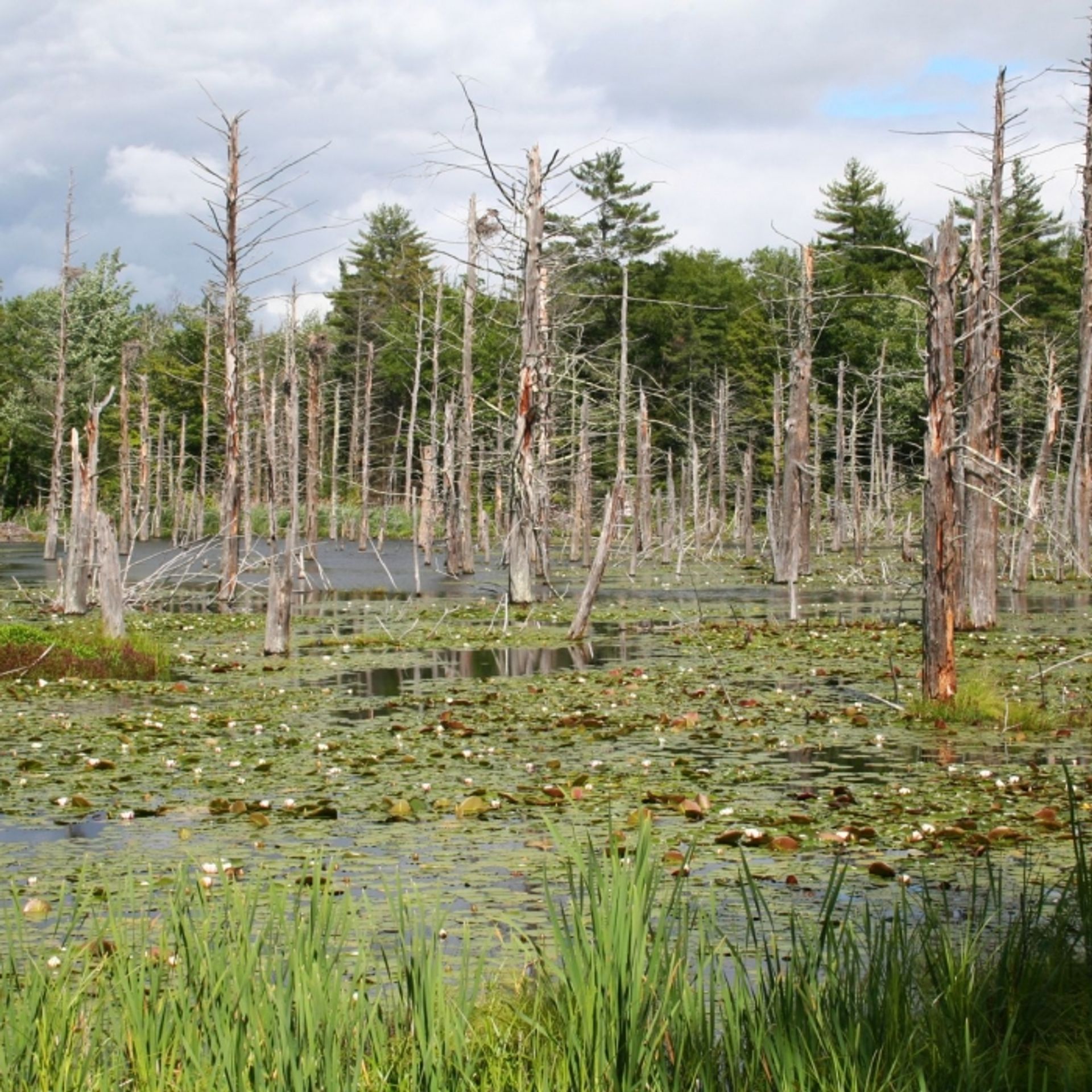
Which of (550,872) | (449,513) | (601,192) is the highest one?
(601,192)

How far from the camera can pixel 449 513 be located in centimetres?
4150

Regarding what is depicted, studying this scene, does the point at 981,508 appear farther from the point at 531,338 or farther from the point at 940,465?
the point at 940,465

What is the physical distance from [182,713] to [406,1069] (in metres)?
10.2

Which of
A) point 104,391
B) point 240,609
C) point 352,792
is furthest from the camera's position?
point 104,391

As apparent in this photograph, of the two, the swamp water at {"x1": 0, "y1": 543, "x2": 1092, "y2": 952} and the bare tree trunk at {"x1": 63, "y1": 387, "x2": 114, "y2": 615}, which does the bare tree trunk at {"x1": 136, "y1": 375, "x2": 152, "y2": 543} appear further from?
the swamp water at {"x1": 0, "y1": 543, "x2": 1092, "y2": 952}

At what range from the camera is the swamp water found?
7758 mm

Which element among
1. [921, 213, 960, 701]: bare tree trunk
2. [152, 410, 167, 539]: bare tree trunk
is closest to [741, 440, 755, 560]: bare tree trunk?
[152, 410, 167, 539]: bare tree trunk

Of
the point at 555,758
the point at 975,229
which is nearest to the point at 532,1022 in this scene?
the point at 555,758

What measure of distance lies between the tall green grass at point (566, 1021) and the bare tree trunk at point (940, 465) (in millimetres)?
8433

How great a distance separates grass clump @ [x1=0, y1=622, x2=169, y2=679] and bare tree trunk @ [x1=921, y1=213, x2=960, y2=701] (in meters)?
9.05

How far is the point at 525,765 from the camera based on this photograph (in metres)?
11.0

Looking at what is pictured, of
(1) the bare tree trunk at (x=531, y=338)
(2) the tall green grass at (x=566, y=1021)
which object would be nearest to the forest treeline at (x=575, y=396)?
(1) the bare tree trunk at (x=531, y=338)

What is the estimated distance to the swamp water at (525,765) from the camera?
25.5 feet

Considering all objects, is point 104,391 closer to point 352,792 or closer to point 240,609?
point 240,609
